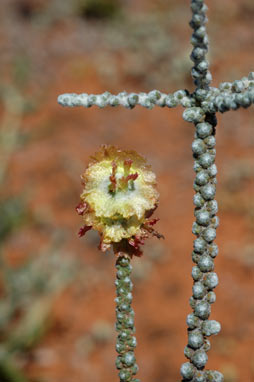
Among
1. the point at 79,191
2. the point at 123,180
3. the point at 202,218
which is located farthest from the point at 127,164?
the point at 79,191

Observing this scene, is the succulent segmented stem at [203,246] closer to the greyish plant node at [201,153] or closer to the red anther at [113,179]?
Answer: the greyish plant node at [201,153]

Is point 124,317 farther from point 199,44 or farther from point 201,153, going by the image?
point 199,44

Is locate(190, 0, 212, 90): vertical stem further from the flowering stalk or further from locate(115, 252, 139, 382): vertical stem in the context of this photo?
locate(115, 252, 139, 382): vertical stem

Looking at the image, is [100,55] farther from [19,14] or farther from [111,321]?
[111,321]

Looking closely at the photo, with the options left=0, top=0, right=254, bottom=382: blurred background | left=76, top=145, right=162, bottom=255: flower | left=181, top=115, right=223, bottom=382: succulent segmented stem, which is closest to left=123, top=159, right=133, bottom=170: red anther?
left=76, top=145, right=162, bottom=255: flower

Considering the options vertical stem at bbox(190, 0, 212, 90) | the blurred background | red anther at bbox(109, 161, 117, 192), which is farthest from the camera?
the blurred background

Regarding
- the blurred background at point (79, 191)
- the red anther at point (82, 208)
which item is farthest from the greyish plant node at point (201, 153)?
the blurred background at point (79, 191)

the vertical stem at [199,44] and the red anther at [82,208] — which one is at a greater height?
the vertical stem at [199,44]

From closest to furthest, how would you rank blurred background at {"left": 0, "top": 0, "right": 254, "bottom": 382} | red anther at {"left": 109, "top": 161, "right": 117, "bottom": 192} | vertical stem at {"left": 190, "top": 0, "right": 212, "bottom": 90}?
vertical stem at {"left": 190, "top": 0, "right": 212, "bottom": 90}
red anther at {"left": 109, "top": 161, "right": 117, "bottom": 192}
blurred background at {"left": 0, "top": 0, "right": 254, "bottom": 382}
